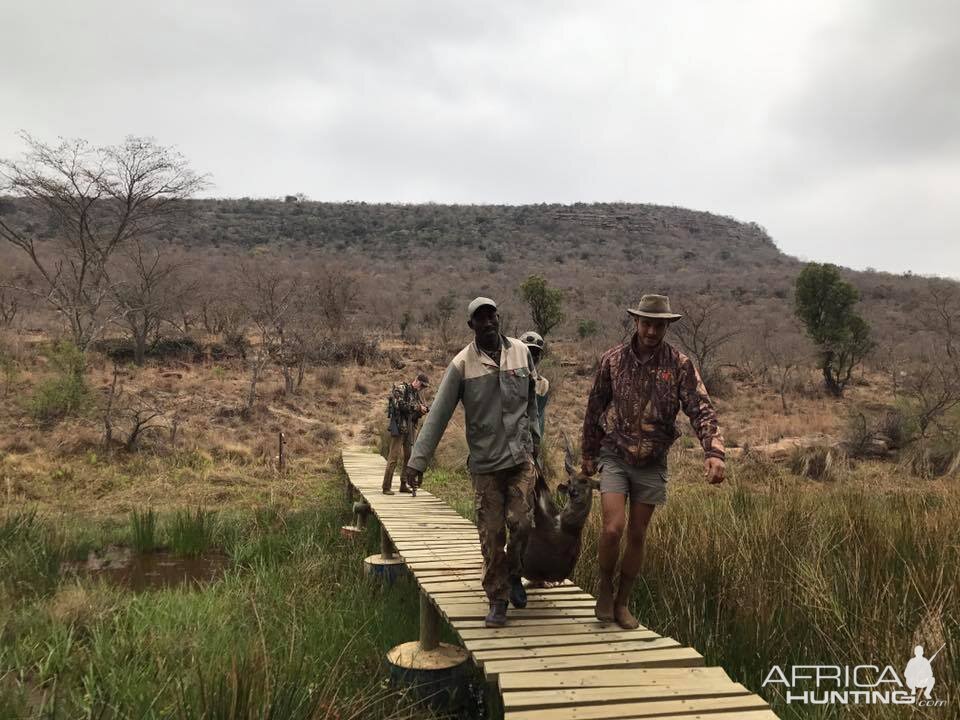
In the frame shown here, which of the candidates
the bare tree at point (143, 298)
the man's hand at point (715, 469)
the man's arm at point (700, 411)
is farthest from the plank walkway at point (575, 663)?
the bare tree at point (143, 298)

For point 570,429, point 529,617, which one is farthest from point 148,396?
point 529,617

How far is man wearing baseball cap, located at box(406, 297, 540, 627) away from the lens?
392cm

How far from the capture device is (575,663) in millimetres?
3338

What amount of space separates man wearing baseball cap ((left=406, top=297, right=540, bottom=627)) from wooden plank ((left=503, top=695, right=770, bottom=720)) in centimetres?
108

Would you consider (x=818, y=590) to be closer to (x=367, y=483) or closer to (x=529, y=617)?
(x=529, y=617)

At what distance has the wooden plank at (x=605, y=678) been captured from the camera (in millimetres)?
3096

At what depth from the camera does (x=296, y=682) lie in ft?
10.2

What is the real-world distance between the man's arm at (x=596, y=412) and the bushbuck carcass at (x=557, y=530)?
0.13 meters

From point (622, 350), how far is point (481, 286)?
1393 inches

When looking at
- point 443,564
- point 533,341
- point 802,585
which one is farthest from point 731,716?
point 443,564

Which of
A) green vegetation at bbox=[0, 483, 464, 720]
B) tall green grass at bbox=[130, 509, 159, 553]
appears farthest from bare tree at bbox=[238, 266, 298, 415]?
green vegetation at bbox=[0, 483, 464, 720]

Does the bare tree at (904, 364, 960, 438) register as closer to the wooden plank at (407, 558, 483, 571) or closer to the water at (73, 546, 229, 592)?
the wooden plank at (407, 558, 483, 571)

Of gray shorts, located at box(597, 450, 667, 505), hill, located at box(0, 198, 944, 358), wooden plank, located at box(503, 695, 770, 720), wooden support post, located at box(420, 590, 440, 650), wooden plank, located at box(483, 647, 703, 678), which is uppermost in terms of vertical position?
hill, located at box(0, 198, 944, 358)

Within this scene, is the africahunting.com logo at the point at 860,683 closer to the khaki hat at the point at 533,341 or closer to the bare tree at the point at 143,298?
the khaki hat at the point at 533,341
